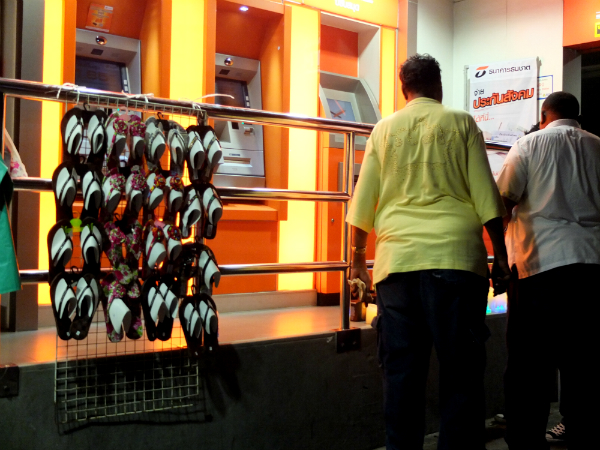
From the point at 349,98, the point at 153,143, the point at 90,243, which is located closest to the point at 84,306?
the point at 90,243

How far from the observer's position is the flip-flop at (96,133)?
178 centimetres

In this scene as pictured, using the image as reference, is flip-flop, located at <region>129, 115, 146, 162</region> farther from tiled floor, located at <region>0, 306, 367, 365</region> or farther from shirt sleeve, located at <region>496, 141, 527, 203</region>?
shirt sleeve, located at <region>496, 141, 527, 203</region>

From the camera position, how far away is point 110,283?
5.91 feet

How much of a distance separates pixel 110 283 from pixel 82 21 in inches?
106

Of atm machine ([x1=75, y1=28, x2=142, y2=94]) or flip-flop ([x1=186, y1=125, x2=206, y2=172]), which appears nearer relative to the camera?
flip-flop ([x1=186, y1=125, x2=206, y2=172])

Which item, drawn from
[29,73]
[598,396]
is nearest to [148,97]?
[29,73]

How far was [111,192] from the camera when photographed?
69.7 inches

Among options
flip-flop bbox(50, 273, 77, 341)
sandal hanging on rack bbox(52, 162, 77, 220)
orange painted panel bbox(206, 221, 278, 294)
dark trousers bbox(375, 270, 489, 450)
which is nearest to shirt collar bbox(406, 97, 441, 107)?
dark trousers bbox(375, 270, 489, 450)

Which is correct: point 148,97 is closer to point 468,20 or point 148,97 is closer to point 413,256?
point 413,256

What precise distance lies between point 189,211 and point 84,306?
439 millimetres

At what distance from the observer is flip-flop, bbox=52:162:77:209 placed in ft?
5.65

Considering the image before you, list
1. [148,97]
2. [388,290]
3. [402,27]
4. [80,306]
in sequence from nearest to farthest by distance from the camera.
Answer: [80,306]
[388,290]
[148,97]
[402,27]

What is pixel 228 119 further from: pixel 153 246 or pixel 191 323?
pixel 191 323

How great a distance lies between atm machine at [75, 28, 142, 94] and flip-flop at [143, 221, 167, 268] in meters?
2.36
